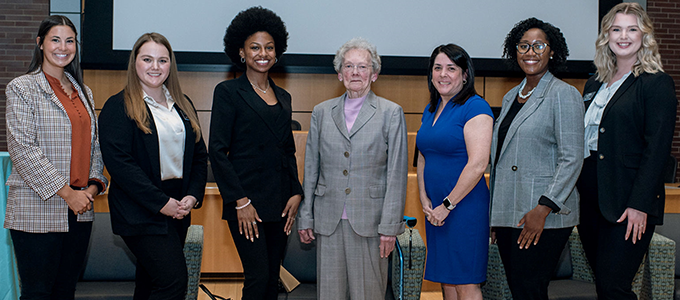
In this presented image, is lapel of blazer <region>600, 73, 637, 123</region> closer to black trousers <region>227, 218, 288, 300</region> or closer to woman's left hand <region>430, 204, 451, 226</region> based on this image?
woman's left hand <region>430, 204, 451, 226</region>

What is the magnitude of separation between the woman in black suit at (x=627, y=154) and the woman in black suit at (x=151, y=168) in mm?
1718

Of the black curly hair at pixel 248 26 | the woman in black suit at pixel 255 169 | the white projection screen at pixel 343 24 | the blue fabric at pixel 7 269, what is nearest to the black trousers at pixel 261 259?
the woman in black suit at pixel 255 169

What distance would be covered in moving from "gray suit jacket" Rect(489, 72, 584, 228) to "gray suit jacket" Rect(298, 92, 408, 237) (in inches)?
17.6

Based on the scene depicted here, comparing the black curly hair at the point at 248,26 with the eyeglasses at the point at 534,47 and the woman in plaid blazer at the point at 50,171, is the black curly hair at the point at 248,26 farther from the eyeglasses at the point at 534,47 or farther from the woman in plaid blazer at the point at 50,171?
the eyeglasses at the point at 534,47

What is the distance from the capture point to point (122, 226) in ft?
6.28

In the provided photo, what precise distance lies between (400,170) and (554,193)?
2.02 ft

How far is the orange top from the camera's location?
6.57 ft

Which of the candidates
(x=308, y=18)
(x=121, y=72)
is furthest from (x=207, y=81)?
(x=308, y=18)

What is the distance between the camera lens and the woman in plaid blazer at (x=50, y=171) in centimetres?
190

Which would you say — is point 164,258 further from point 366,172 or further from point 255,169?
point 366,172

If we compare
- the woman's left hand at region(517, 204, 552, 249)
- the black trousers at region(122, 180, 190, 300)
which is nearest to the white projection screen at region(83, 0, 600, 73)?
the black trousers at region(122, 180, 190, 300)

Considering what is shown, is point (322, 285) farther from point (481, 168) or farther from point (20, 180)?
point (20, 180)

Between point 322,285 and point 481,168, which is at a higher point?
point 481,168

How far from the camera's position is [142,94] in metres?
2.00
